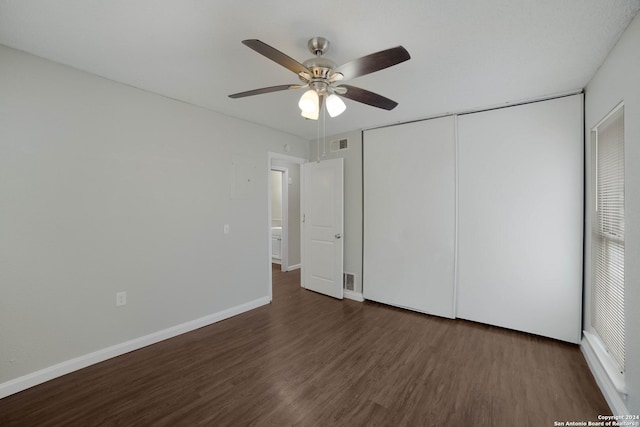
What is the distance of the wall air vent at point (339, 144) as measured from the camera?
412 cm

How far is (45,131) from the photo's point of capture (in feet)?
6.90

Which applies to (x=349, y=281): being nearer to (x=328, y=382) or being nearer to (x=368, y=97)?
(x=328, y=382)

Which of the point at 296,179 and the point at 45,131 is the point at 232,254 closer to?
the point at 45,131

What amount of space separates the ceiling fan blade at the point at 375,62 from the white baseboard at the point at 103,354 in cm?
299

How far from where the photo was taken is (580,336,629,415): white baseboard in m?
1.73

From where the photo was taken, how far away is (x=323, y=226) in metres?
4.23

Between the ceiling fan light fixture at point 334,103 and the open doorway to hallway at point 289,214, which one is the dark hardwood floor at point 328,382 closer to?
the ceiling fan light fixture at point 334,103

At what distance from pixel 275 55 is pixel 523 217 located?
9.76ft

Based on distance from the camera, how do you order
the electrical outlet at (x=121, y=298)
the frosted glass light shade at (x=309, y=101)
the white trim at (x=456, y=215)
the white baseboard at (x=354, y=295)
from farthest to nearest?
the white baseboard at (x=354, y=295) < the white trim at (x=456, y=215) < the electrical outlet at (x=121, y=298) < the frosted glass light shade at (x=309, y=101)

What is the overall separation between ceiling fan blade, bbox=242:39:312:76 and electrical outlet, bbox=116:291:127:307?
251 centimetres

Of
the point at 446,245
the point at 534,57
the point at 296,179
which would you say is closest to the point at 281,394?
the point at 446,245

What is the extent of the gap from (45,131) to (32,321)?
149 cm

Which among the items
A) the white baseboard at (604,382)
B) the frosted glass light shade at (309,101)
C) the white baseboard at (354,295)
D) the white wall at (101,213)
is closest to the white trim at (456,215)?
the white baseboard at (604,382)

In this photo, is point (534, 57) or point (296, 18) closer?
point (296, 18)
